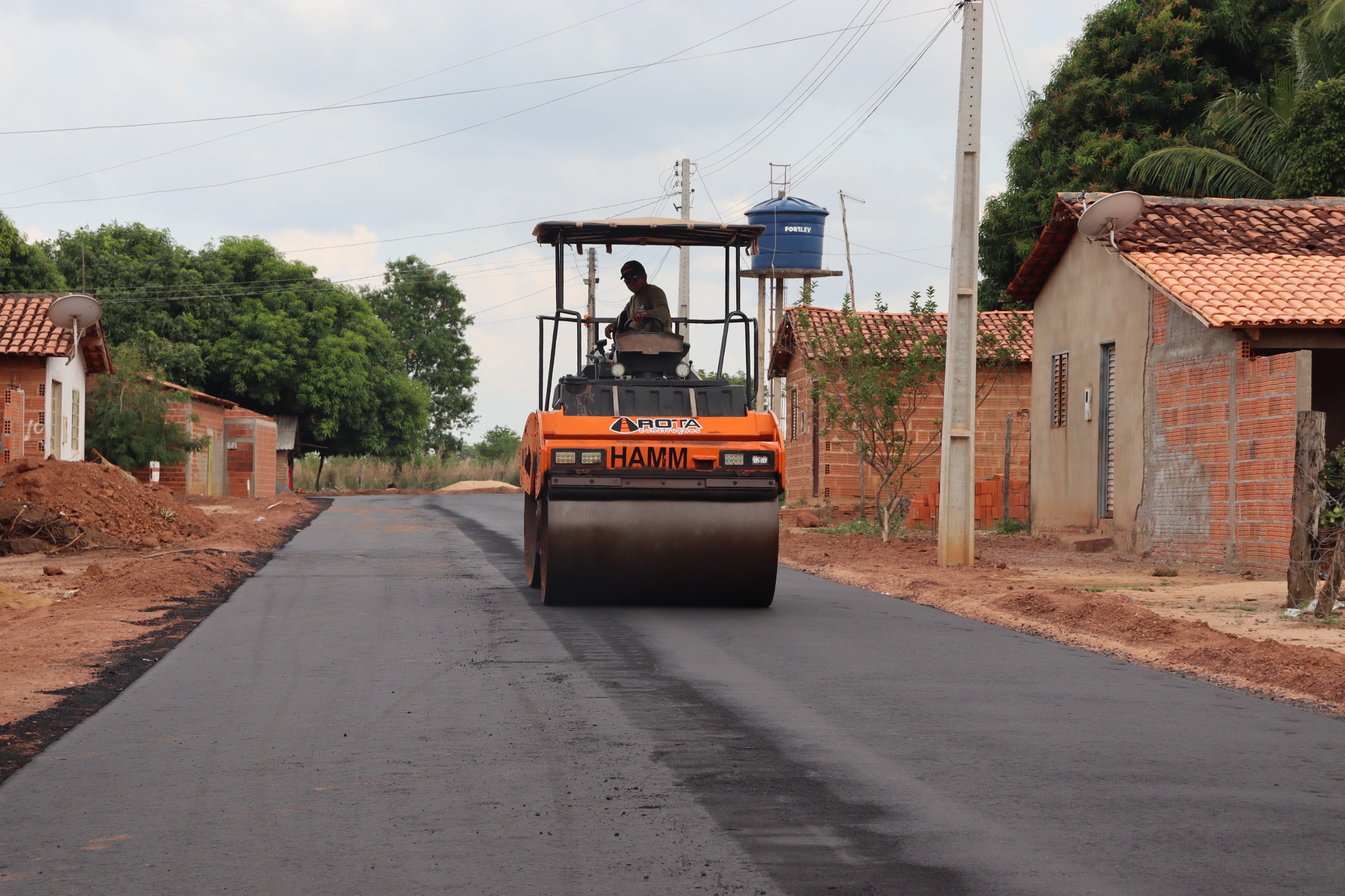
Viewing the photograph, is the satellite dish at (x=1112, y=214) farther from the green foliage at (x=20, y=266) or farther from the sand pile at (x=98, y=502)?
the green foliage at (x=20, y=266)

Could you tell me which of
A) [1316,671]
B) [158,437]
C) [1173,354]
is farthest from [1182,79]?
[1316,671]

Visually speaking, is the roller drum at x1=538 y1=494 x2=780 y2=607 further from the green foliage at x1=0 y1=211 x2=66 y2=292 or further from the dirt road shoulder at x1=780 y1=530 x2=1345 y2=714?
the green foliage at x1=0 y1=211 x2=66 y2=292

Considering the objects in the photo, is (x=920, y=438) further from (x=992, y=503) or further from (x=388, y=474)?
(x=388, y=474)

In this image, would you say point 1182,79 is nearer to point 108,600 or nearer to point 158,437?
point 158,437

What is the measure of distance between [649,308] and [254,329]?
141ft

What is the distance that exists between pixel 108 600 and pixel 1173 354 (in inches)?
536

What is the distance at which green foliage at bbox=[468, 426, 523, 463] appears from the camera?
8250 cm

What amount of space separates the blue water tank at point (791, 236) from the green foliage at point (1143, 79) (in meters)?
5.93

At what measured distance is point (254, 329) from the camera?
5403cm

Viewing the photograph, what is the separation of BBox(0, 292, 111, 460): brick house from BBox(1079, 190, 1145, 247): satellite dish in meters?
20.5

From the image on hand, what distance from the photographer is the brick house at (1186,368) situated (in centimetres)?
1708

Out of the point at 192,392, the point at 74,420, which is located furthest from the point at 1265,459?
the point at 192,392

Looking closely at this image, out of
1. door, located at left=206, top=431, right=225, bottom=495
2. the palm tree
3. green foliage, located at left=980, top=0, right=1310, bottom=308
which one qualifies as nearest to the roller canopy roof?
the palm tree

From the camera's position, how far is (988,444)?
3297 cm
